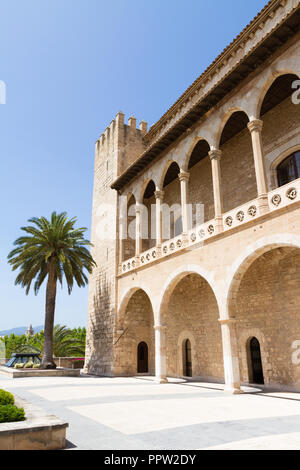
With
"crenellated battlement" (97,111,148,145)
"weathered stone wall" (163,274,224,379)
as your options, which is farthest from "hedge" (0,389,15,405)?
"crenellated battlement" (97,111,148,145)

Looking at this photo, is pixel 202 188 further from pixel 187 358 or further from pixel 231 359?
pixel 231 359

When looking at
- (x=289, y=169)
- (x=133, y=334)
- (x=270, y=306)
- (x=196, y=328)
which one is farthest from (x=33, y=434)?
(x=133, y=334)

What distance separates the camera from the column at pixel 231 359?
10.6 meters

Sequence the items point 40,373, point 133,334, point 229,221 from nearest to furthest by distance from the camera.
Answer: point 229,221, point 40,373, point 133,334

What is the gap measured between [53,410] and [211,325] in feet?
29.2

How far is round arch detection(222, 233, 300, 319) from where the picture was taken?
953 cm

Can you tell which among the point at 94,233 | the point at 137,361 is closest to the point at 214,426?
the point at 137,361

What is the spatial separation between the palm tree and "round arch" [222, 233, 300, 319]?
1111 cm

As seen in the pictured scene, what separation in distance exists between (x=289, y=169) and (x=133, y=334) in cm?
1178

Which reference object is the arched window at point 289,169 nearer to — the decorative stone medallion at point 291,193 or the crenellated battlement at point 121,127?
the decorative stone medallion at point 291,193

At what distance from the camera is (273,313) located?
1202 cm

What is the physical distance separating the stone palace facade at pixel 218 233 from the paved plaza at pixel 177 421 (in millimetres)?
2767

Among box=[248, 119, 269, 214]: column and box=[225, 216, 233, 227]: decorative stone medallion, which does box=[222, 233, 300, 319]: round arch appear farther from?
box=[225, 216, 233, 227]: decorative stone medallion

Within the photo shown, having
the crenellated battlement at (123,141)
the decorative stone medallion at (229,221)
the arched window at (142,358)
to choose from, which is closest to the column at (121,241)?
the crenellated battlement at (123,141)
